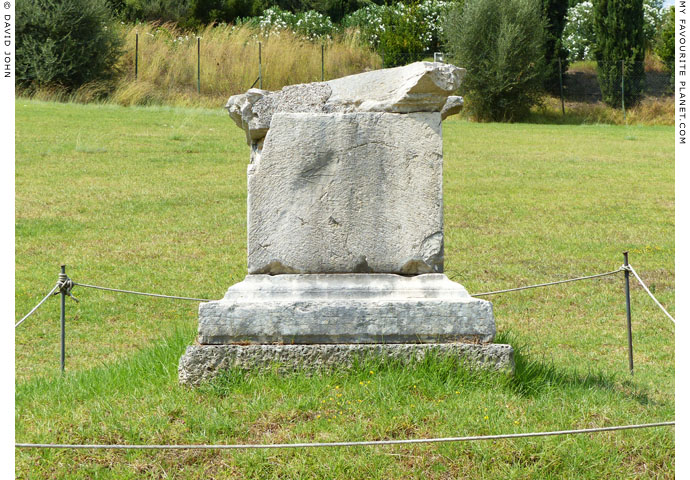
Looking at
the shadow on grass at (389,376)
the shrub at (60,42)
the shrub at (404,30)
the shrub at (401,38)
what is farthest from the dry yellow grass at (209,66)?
the shadow on grass at (389,376)

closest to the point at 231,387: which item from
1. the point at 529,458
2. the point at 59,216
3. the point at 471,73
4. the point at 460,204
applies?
the point at 529,458

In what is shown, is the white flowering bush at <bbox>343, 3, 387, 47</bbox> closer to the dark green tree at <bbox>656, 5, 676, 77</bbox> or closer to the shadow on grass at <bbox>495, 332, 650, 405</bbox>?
the dark green tree at <bbox>656, 5, 676, 77</bbox>

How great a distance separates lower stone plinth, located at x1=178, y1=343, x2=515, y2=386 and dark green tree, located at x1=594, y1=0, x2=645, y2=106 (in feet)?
81.1

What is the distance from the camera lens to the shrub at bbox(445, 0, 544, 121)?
24.4m

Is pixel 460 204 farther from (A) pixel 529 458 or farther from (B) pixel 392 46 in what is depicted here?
(B) pixel 392 46

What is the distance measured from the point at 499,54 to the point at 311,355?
21.9 m

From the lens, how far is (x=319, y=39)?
27.4 metres

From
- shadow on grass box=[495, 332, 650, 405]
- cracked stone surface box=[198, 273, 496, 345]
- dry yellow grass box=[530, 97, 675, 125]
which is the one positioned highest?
dry yellow grass box=[530, 97, 675, 125]

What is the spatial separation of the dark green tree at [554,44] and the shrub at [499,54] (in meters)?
2.57

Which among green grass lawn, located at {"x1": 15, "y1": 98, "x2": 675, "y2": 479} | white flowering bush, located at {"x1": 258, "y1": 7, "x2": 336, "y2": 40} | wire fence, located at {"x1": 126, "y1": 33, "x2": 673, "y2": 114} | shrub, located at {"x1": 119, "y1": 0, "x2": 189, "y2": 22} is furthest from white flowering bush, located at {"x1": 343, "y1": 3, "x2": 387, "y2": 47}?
green grass lawn, located at {"x1": 15, "y1": 98, "x2": 675, "y2": 479}

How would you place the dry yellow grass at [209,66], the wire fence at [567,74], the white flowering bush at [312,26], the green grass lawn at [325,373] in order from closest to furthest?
1. the green grass lawn at [325,373]
2. the dry yellow grass at [209,66]
3. the wire fence at [567,74]
4. the white flowering bush at [312,26]

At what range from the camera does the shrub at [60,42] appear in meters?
20.4

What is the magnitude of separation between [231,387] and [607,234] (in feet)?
26.6

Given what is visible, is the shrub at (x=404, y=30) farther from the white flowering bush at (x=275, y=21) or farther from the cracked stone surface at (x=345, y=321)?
the cracked stone surface at (x=345, y=321)
